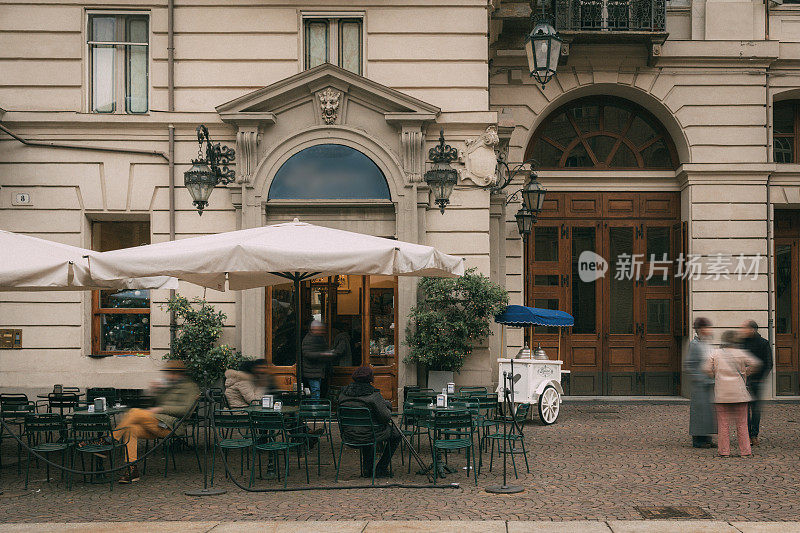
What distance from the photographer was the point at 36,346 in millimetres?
14953

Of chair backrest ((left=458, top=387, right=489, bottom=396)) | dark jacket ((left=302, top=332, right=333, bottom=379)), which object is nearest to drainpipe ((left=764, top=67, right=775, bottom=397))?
chair backrest ((left=458, top=387, right=489, bottom=396))

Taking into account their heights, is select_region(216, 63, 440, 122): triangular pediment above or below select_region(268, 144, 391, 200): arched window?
above

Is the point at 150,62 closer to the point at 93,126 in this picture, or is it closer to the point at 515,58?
the point at 93,126

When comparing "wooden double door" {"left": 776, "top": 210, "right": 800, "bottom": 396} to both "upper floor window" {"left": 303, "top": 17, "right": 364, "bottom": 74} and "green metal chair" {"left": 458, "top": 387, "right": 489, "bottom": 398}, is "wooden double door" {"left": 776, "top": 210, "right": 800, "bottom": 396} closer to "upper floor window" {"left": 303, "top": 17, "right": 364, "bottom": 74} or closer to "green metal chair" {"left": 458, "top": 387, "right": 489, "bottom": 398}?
"green metal chair" {"left": 458, "top": 387, "right": 489, "bottom": 398}

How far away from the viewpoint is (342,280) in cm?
1523

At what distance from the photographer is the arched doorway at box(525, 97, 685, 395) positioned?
18.0 metres

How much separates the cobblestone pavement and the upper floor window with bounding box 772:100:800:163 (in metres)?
8.59

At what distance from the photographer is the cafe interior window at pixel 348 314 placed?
15.1m

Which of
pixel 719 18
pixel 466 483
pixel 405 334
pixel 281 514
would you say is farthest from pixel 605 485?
pixel 719 18

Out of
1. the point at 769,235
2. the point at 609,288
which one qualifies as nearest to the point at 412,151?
the point at 609,288

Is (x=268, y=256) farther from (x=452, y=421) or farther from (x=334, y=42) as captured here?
(x=334, y=42)

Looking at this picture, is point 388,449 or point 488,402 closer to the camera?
point 388,449

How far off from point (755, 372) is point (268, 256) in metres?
7.39

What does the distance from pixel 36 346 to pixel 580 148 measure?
12.2 m
